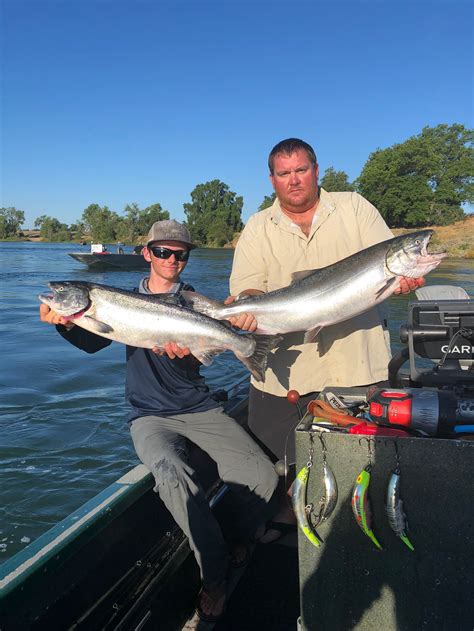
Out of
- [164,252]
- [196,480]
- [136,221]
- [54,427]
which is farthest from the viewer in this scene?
[136,221]

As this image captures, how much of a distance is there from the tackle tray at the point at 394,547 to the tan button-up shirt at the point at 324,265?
152 cm

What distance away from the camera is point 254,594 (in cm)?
352

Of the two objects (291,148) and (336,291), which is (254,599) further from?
(291,148)

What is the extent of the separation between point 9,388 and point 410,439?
372 inches

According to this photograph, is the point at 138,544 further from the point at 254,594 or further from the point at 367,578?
the point at 367,578

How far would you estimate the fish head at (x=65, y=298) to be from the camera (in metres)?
3.60

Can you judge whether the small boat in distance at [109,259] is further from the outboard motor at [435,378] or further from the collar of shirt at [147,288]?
the outboard motor at [435,378]

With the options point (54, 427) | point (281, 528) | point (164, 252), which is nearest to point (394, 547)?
point (281, 528)

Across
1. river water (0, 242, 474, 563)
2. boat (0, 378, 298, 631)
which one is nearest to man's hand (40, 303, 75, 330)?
boat (0, 378, 298, 631)

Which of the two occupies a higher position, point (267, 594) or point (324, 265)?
point (324, 265)

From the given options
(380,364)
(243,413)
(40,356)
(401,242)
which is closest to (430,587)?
(380,364)

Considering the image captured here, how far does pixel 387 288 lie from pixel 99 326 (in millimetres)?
2023

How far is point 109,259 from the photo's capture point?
4259 centimetres

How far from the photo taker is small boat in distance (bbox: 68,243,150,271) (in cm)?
4228
